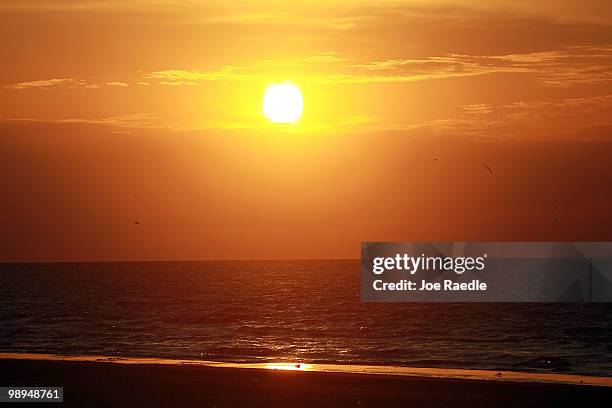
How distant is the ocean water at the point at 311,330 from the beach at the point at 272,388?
65.7 feet

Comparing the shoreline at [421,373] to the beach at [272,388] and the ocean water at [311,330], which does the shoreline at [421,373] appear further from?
the ocean water at [311,330]

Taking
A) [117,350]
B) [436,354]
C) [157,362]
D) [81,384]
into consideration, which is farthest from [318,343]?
[81,384]

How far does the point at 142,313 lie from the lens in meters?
115

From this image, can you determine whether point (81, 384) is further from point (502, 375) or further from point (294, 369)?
point (502, 375)

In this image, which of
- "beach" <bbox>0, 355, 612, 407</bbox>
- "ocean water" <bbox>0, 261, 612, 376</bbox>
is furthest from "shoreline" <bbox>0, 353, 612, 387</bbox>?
"ocean water" <bbox>0, 261, 612, 376</bbox>

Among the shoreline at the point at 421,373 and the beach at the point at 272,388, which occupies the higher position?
the shoreline at the point at 421,373

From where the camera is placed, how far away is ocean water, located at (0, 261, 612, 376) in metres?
65.2

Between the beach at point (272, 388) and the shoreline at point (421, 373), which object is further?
the shoreline at point (421, 373)

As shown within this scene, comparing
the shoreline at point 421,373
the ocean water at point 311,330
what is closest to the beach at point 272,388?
the shoreline at point 421,373

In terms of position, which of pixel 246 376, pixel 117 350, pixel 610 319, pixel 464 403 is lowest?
pixel 464 403

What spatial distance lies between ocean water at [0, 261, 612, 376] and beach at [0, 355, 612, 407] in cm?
2004

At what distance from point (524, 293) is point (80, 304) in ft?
259

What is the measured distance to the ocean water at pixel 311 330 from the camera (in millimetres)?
65188

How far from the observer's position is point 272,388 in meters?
31.0
